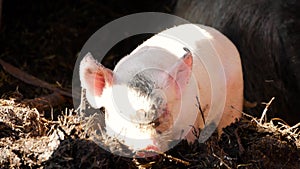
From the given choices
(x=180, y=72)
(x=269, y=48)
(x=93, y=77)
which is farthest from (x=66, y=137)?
(x=269, y=48)

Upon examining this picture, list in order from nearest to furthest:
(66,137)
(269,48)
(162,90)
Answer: (162,90), (66,137), (269,48)

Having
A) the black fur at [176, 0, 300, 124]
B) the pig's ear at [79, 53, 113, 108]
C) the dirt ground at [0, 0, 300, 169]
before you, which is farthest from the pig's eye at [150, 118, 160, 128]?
the black fur at [176, 0, 300, 124]

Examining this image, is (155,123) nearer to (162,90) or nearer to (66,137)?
(162,90)

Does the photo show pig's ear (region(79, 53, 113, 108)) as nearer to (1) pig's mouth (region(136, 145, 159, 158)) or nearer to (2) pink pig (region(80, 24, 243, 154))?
(2) pink pig (region(80, 24, 243, 154))

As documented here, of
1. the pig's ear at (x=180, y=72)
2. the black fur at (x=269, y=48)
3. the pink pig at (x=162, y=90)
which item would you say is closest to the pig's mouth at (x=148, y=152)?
the pink pig at (x=162, y=90)

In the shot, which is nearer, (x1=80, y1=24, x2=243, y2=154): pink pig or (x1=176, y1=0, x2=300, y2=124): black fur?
(x1=80, y1=24, x2=243, y2=154): pink pig

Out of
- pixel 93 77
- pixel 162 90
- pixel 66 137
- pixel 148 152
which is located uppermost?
pixel 93 77

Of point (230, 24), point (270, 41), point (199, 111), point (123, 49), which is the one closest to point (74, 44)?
point (123, 49)
